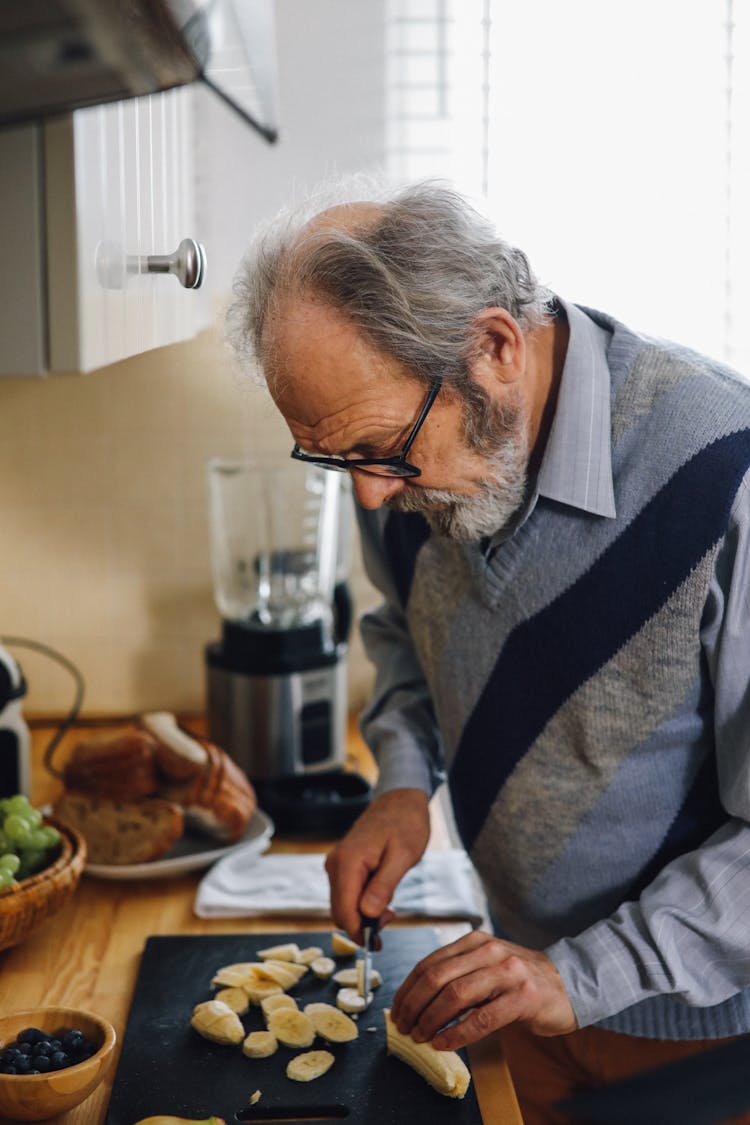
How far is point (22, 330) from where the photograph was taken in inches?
45.3

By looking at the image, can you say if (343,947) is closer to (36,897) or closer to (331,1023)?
(331,1023)

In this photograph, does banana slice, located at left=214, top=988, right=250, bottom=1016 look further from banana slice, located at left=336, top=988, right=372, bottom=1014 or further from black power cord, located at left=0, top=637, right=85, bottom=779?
black power cord, located at left=0, top=637, right=85, bottom=779

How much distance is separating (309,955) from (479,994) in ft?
1.19

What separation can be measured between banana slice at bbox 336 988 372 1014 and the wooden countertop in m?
0.12

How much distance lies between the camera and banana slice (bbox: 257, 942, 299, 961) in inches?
51.3

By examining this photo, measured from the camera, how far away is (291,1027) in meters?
1.14

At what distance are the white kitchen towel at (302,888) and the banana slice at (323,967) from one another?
0.16 metres

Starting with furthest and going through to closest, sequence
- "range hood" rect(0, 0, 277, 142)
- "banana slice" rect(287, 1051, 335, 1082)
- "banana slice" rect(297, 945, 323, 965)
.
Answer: "banana slice" rect(297, 945, 323, 965), "banana slice" rect(287, 1051, 335, 1082), "range hood" rect(0, 0, 277, 142)

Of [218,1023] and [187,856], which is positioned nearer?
[218,1023]

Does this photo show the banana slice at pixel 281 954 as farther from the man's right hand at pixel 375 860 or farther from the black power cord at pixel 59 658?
the black power cord at pixel 59 658

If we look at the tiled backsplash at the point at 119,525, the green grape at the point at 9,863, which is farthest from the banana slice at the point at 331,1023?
the tiled backsplash at the point at 119,525

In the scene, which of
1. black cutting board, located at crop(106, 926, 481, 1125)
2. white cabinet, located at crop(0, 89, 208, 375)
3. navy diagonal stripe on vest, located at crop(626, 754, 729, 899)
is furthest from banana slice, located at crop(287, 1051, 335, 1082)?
white cabinet, located at crop(0, 89, 208, 375)

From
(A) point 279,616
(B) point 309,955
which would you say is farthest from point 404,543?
(A) point 279,616

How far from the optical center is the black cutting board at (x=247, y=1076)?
1.03 metres
